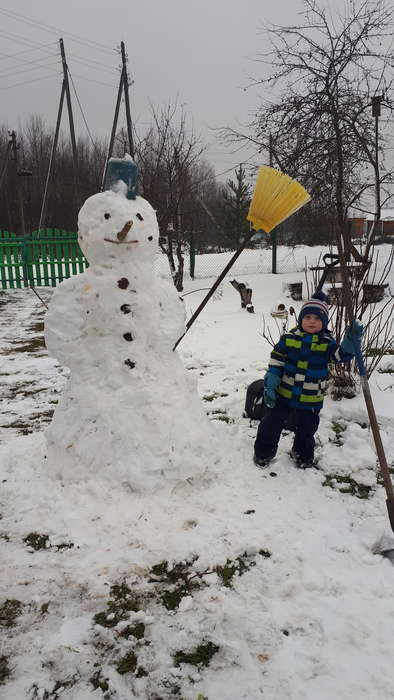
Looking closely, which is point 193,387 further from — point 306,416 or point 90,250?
point 90,250

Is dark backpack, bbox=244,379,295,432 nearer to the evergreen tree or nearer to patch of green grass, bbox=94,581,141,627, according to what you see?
patch of green grass, bbox=94,581,141,627

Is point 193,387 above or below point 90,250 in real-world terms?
below

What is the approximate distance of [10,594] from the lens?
6.27 feet

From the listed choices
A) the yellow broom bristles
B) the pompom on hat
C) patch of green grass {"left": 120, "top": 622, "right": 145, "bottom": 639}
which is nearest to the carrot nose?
the yellow broom bristles

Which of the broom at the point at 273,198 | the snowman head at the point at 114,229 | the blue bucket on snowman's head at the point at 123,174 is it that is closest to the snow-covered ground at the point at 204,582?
the broom at the point at 273,198

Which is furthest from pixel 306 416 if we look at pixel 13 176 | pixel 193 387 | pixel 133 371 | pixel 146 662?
pixel 13 176

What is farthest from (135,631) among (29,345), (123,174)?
(29,345)

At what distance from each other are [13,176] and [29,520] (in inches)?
1240

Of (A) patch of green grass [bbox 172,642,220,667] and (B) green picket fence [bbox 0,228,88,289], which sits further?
(B) green picket fence [bbox 0,228,88,289]

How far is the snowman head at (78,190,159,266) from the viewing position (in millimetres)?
2574

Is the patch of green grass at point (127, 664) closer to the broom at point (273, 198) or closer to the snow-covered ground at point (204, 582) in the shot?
the snow-covered ground at point (204, 582)

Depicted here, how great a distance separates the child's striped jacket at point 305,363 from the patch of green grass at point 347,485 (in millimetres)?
476

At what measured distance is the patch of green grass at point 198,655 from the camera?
1605 millimetres

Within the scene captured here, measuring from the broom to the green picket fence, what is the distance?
9393 millimetres
